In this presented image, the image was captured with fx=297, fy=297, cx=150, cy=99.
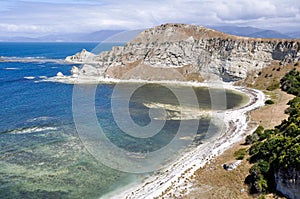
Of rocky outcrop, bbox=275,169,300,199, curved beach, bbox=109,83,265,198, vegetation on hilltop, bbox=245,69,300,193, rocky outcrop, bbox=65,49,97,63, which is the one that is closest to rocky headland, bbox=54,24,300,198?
curved beach, bbox=109,83,265,198

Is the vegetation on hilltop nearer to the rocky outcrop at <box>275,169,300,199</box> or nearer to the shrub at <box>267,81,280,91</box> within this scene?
the rocky outcrop at <box>275,169,300,199</box>

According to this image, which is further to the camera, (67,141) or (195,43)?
(195,43)

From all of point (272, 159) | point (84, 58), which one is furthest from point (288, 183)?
point (84, 58)

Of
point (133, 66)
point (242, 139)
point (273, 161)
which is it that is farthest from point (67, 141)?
point (133, 66)

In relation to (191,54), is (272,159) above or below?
below

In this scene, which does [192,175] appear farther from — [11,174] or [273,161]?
[11,174]

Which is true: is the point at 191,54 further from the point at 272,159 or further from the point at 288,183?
the point at 288,183

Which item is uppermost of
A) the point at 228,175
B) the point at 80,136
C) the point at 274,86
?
the point at 274,86
